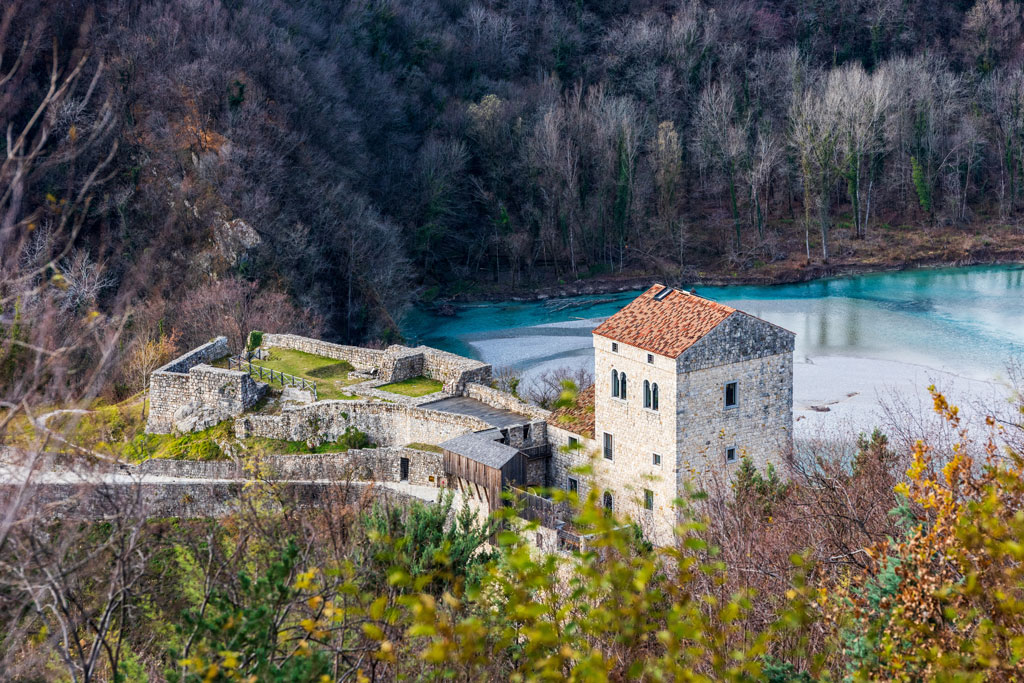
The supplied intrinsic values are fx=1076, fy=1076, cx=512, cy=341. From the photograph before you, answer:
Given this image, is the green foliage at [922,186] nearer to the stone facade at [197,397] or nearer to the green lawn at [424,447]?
the green lawn at [424,447]

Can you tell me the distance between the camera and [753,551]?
1725 cm

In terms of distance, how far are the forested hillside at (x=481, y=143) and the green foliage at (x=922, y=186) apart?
300mm

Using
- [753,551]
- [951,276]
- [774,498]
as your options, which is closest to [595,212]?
[951,276]

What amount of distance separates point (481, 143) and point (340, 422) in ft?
126

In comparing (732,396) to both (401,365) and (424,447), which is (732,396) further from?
(401,365)

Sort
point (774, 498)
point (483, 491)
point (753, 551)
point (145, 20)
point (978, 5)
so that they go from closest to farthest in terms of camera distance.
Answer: point (753, 551) → point (774, 498) → point (483, 491) → point (145, 20) → point (978, 5)

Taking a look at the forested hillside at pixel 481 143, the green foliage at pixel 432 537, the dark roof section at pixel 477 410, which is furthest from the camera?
the forested hillside at pixel 481 143

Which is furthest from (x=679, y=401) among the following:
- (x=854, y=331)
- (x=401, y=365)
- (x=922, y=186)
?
(x=922, y=186)

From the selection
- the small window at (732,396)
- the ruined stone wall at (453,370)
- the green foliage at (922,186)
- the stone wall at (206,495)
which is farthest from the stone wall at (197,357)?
the green foliage at (922,186)

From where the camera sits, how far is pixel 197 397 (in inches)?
1109

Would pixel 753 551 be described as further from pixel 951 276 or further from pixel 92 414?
pixel 951 276

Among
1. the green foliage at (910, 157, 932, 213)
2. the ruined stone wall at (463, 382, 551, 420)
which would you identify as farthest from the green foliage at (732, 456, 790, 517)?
the green foliage at (910, 157, 932, 213)

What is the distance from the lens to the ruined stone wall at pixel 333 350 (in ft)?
98.8

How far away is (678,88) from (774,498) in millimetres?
55457
